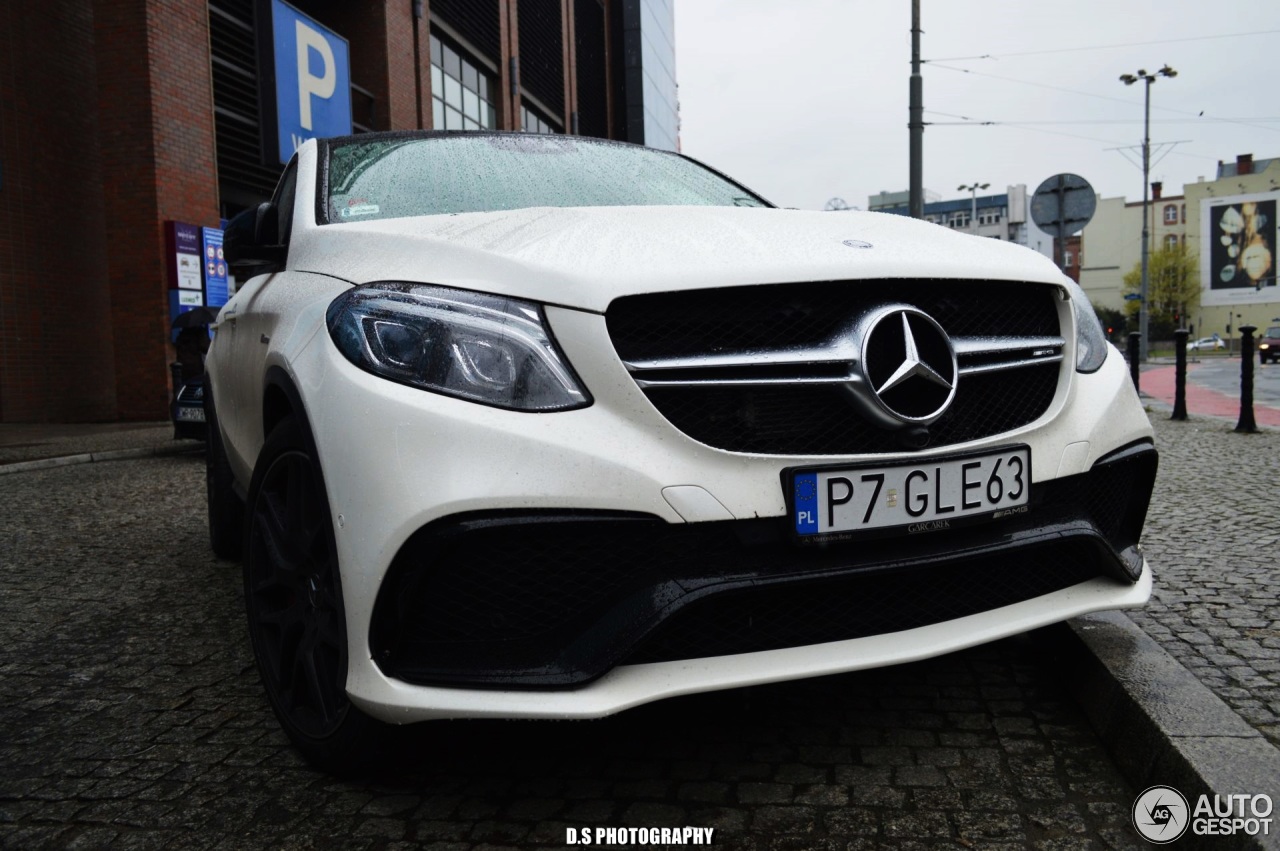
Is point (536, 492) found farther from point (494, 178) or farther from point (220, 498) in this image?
point (220, 498)

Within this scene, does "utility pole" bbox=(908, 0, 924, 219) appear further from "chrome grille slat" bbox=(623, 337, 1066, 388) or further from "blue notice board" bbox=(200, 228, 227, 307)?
"chrome grille slat" bbox=(623, 337, 1066, 388)

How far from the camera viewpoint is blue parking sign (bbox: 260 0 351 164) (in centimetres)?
1425

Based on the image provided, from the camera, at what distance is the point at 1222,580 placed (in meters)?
3.34

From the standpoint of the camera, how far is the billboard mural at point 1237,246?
80.1 m

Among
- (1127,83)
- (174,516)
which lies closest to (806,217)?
(174,516)

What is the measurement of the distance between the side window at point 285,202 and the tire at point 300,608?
90 cm

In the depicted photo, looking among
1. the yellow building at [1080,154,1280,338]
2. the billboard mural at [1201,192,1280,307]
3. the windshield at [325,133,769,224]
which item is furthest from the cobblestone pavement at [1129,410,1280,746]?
the billboard mural at [1201,192,1280,307]

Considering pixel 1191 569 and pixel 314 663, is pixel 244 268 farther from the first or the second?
pixel 1191 569

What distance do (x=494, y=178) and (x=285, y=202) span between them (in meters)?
0.74

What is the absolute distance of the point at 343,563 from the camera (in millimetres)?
1872

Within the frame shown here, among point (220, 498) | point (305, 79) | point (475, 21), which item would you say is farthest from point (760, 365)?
point (475, 21)

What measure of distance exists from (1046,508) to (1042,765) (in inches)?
21.1

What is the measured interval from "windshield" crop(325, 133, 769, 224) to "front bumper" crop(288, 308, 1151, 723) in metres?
1.03

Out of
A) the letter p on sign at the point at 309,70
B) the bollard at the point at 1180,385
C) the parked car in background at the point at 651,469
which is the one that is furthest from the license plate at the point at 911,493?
the letter p on sign at the point at 309,70
